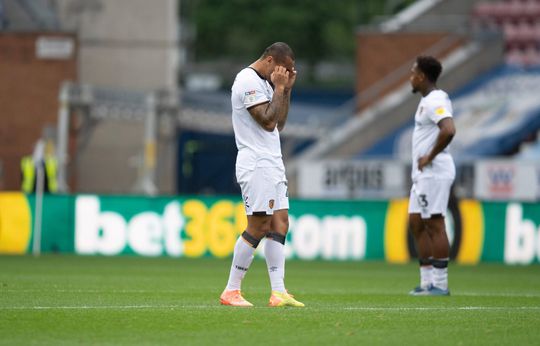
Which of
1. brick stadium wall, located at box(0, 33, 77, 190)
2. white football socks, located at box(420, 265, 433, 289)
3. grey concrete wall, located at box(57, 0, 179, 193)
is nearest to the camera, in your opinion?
white football socks, located at box(420, 265, 433, 289)

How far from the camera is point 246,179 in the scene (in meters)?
11.7

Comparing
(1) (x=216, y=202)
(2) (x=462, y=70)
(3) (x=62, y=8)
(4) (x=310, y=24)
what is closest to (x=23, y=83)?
(3) (x=62, y=8)

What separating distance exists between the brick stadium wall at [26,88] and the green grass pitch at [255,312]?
21.0 m

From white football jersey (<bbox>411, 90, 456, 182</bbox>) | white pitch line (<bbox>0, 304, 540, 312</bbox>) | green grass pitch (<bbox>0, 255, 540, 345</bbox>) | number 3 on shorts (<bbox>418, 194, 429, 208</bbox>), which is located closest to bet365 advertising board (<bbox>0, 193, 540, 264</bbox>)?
green grass pitch (<bbox>0, 255, 540, 345</bbox>)

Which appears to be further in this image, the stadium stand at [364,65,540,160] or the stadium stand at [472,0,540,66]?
the stadium stand at [472,0,540,66]

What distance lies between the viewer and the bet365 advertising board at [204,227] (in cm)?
2466

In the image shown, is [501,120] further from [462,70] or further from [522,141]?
[462,70]

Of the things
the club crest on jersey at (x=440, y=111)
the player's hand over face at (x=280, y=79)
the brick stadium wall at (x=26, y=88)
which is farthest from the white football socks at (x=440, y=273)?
the brick stadium wall at (x=26, y=88)

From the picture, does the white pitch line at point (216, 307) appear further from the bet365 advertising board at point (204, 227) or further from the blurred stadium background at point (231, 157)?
the bet365 advertising board at point (204, 227)

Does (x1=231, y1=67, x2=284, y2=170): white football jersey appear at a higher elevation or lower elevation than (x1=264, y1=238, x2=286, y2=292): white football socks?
higher

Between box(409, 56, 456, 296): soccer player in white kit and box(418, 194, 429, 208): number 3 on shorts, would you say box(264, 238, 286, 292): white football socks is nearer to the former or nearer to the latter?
box(409, 56, 456, 296): soccer player in white kit

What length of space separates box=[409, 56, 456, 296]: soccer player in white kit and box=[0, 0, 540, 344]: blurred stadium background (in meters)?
0.50

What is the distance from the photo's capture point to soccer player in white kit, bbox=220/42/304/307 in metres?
11.6

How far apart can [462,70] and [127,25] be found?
10.2m
